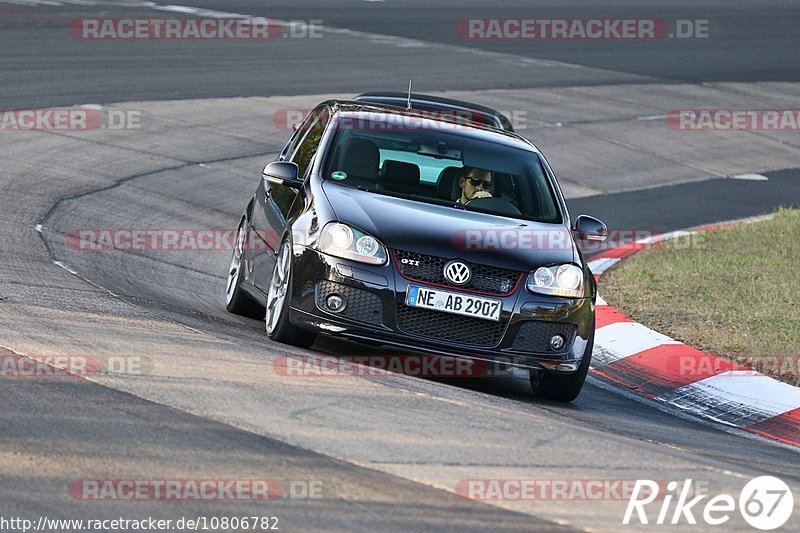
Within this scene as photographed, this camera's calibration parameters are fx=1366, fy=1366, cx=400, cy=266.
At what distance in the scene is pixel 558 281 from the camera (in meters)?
8.14

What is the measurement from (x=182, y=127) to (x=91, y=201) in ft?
15.0

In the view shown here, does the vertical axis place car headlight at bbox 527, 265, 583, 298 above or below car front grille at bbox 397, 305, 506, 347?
above

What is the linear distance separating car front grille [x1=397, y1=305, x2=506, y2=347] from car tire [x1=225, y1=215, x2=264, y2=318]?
198 cm

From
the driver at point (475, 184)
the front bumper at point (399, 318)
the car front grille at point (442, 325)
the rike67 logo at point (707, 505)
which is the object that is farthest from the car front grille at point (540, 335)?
the rike67 logo at point (707, 505)

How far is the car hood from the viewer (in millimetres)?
7906

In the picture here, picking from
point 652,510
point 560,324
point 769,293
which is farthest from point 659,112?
point 652,510

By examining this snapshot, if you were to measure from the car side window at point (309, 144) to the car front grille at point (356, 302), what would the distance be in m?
1.47

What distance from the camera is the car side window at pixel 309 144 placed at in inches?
368

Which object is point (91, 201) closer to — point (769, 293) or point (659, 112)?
point (769, 293)

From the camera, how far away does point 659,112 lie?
2309 centimetres

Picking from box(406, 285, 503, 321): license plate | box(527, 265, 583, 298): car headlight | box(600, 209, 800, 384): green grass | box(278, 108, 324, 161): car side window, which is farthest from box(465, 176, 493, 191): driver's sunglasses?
box(600, 209, 800, 384): green grass
